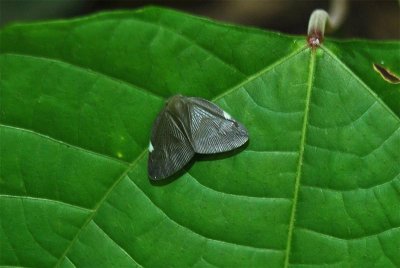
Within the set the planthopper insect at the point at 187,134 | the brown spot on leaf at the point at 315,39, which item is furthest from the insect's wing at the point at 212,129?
the brown spot on leaf at the point at 315,39

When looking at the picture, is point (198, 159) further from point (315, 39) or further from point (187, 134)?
point (315, 39)

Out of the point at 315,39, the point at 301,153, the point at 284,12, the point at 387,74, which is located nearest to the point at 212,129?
the point at 301,153

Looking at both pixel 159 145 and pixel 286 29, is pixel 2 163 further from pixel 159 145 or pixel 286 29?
pixel 286 29

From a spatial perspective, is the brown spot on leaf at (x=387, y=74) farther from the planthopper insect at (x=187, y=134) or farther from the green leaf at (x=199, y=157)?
the planthopper insect at (x=187, y=134)

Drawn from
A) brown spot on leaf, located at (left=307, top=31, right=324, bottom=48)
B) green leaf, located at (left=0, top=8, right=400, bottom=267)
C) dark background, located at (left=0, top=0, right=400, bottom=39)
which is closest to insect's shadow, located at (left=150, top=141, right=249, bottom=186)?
green leaf, located at (left=0, top=8, right=400, bottom=267)

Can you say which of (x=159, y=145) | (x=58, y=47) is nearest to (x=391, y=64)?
(x=159, y=145)

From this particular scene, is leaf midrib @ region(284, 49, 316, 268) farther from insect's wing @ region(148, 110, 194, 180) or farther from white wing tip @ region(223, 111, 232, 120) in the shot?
insect's wing @ region(148, 110, 194, 180)
